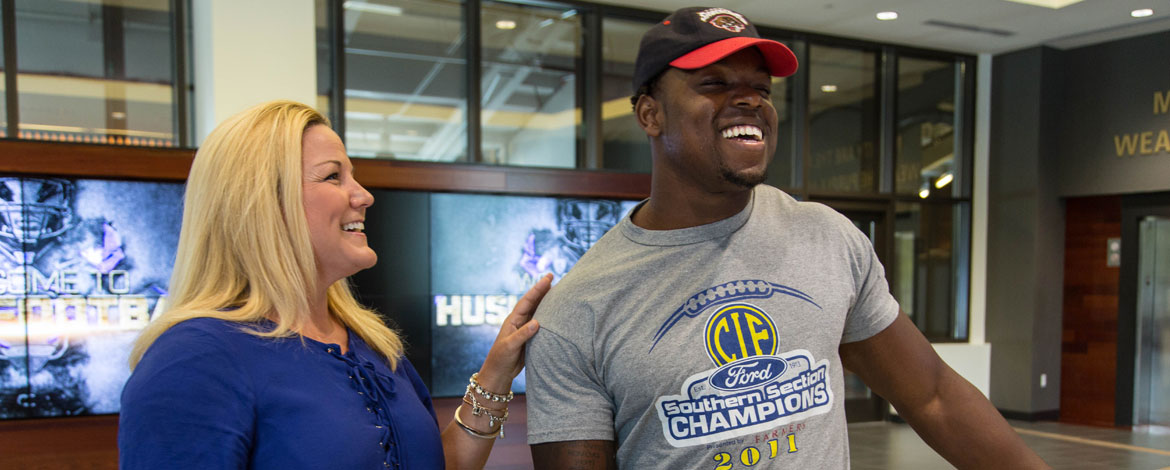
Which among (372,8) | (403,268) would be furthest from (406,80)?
(403,268)

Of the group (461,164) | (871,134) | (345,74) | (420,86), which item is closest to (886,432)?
(871,134)

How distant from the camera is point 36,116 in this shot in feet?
15.8

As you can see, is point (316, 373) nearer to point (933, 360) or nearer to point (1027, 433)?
point (933, 360)

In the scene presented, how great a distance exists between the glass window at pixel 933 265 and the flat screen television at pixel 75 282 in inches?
238

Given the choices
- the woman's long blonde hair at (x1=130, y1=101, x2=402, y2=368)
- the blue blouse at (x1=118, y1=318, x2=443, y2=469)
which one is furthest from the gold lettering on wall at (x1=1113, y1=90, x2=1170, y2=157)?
the woman's long blonde hair at (x1=130, y1=101, x2=402, y2=368)

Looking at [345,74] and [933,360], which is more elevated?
[345,74]

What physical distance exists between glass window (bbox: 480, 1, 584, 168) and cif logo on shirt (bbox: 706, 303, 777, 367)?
4.83 metres

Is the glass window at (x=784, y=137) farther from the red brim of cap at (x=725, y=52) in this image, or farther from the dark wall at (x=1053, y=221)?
the red brim of cap at (x=725, y=52)

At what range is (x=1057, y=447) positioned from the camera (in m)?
6.19

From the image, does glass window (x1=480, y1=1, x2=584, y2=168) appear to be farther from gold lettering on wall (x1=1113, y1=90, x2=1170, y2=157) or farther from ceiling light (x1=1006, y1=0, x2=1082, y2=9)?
gold lettering on wall (x1=1113, y1=90, x2=1170, y2=157)

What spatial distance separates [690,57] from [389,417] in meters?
0.77

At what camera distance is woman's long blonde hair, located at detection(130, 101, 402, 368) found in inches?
50.5

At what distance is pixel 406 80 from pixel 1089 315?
6.38 m

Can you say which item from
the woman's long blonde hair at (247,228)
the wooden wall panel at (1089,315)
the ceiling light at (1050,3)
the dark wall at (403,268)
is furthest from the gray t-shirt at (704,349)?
the wooden wall panel at (1089,315)
